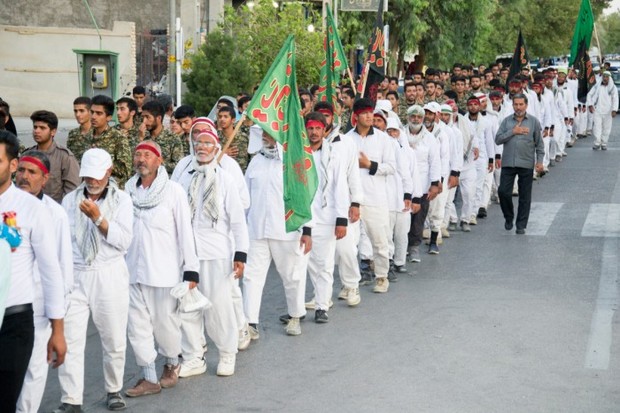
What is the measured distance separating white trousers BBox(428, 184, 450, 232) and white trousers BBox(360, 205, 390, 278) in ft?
9.03

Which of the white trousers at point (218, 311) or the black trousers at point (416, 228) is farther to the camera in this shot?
the black trousers at point (416, 228)

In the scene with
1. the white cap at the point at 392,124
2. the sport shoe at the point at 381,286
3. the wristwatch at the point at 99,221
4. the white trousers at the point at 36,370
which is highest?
the white cap at the point at 392,124

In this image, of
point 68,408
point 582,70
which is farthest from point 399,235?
point 582,70

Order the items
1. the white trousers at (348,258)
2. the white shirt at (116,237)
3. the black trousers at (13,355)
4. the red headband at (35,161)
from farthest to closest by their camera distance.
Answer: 1. the white trousers at (348,258)
2. the white shirt at (116,237)
3. the red headband at (35,161)
4. the black trousers at (13,355)

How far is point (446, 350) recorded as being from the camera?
9430 millimetres

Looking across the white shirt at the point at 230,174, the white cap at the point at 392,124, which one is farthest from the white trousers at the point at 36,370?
the white cap at the point at 392,124

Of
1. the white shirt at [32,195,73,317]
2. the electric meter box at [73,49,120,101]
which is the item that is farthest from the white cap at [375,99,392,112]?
the electric meter box at [73,49,120,101]

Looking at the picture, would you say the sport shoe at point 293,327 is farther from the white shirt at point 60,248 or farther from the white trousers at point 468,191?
the white trousers at point 468,191

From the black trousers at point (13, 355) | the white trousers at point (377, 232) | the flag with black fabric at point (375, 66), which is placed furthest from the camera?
the flag with black fabric at point (375, 66)

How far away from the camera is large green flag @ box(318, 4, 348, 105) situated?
1420 cm

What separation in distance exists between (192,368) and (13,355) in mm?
3040

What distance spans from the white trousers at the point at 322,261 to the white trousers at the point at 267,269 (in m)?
0.52

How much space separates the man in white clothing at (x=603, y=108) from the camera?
28.5 metres

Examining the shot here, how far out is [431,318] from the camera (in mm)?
10742
